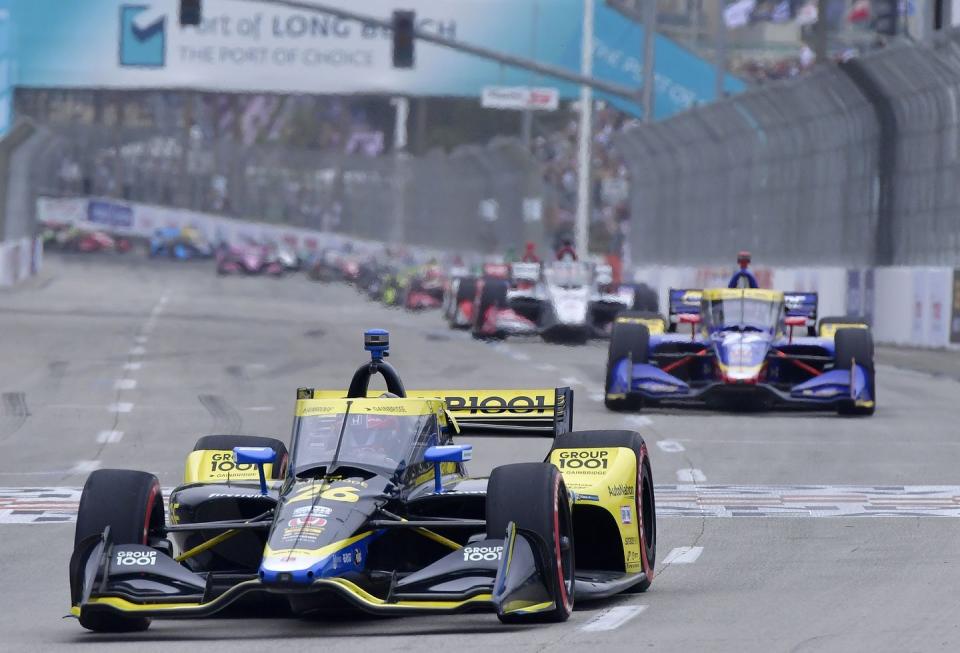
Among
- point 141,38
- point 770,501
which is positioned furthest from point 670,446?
point 141,38

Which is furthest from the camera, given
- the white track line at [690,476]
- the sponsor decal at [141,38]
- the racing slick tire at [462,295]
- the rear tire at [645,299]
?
the sponsor decal at [141,38]

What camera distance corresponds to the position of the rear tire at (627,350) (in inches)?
800

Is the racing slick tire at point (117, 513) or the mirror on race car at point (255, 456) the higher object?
the mirror on race car at point (255, 456)

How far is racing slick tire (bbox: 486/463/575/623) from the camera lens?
8.45m

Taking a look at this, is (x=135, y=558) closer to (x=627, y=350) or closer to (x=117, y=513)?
(x=117, y=513)

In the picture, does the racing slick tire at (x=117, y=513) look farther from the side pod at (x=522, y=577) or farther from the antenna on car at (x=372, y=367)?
the side pod at (x=522, y=577)

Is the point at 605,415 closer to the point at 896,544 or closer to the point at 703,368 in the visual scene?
the point at 703,368

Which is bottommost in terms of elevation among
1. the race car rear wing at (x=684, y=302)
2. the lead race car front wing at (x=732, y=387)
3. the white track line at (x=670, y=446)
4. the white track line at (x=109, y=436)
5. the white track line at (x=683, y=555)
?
the white track line at (x=109, y=436)

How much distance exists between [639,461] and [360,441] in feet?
4.82

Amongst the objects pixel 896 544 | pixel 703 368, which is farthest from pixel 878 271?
pixel 896 544

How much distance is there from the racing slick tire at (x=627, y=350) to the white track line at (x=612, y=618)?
11.2 m

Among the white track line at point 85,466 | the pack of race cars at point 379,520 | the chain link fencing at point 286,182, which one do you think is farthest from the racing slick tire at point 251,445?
the chain link fencing at point 286,182

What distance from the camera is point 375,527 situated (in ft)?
28.0

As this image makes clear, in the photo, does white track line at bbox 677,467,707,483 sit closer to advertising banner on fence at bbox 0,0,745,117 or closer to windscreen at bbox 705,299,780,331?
windscreen at bbox 705,299,780,331
